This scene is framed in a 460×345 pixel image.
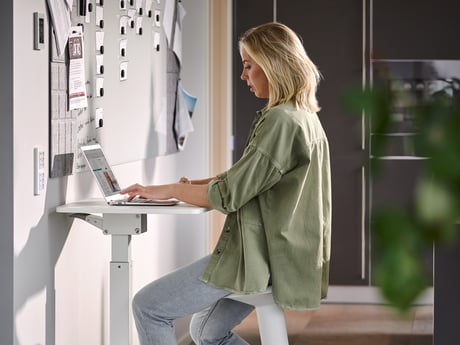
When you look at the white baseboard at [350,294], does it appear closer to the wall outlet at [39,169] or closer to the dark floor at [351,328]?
the dark floor at [351,328]

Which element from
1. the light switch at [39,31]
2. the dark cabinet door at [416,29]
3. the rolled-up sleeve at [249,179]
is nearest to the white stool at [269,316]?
the rolled-up sleeve at [249,179]

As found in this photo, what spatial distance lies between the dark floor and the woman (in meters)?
2.04

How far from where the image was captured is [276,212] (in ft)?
8.78

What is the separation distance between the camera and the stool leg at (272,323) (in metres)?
2.72

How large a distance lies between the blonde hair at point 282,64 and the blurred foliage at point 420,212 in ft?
7.83

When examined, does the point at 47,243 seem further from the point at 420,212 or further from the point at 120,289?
the point at 420,212

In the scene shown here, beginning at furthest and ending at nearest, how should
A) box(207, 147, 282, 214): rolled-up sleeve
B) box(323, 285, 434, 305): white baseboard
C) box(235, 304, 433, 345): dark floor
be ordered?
box(323, 285, 434, 305): white baseboard, box(235, 304, 433, 345): dark floor, box(207, 147, 282, 214): rolled-up sleeve

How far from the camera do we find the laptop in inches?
109

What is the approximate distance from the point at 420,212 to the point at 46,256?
247 centimetres

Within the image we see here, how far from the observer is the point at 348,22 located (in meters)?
5.73

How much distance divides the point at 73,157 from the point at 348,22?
10.6ft

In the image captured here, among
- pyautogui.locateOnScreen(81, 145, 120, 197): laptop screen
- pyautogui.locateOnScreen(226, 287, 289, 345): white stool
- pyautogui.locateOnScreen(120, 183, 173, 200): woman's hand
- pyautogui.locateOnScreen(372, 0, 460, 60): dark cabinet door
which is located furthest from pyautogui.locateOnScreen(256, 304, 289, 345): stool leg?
pyautogui.locateOnScreen(372, 0, 460, 60): dark cabinet door

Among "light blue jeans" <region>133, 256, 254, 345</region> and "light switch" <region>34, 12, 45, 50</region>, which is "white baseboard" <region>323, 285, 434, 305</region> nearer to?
"light blue jeans" <region>133, 256, 254, 345</region>

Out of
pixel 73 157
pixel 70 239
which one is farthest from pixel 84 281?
pixel 73 157
